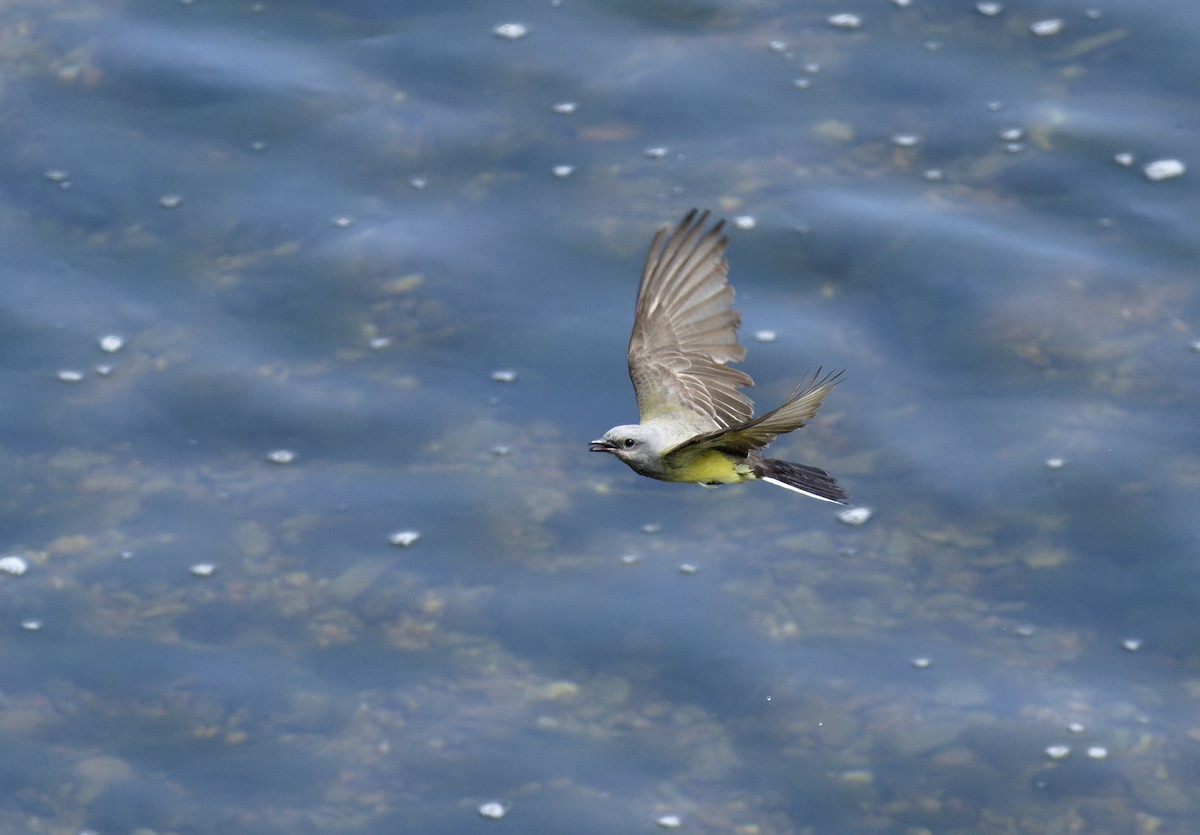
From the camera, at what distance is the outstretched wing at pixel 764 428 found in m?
6.84

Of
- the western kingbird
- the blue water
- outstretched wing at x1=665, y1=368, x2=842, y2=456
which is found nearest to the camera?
outstretched wing at x1=665, y1=368, x2=842, y2=456

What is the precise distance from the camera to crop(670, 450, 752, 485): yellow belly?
7988 millimetres

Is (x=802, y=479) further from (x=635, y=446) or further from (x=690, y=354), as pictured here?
(x=690, y=354)

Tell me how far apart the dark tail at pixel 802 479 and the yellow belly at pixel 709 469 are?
11 centimetres

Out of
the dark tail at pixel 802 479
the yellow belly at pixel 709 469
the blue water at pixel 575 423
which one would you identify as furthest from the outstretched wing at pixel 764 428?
the blue water at pixel 575 423

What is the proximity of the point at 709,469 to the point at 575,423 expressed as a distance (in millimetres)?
4680

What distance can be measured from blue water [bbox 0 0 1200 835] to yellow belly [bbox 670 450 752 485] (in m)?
3.25

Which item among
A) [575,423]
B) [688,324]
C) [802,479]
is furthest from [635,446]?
→ [575,423]

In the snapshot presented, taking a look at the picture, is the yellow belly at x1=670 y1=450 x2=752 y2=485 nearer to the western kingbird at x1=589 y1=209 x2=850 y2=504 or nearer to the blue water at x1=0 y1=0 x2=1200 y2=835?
the western kingbird at x1=589 y1=209 x2=850 y2=504

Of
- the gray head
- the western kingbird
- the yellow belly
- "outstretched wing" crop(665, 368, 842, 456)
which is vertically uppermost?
the western kingbird

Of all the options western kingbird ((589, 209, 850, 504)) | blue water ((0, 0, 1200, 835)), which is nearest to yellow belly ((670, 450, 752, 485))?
western kingbird ((589, 209, 850, 504))

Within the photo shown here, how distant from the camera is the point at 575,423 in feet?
41.8

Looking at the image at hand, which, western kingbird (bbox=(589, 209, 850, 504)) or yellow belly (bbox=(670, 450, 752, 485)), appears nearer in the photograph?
yellow belly (bbox=(670, 450, 752, 485))

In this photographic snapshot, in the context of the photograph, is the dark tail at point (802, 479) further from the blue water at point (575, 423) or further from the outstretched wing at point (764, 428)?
the blue water at point (575, 423)
